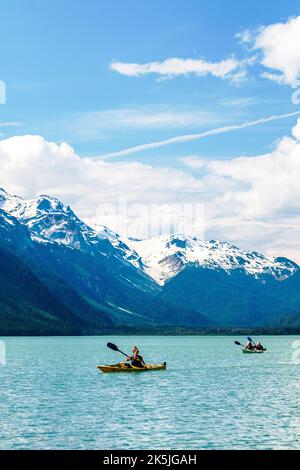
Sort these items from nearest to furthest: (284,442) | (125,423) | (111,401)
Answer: (284,442) → (125,423) → (111,401)

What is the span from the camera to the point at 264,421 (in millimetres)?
77375

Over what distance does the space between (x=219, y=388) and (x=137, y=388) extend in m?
13.3

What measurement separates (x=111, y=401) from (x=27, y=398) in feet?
39.9

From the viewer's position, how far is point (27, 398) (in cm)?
9988

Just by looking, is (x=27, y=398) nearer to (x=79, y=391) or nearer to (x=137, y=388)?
(x=79, y=391)
